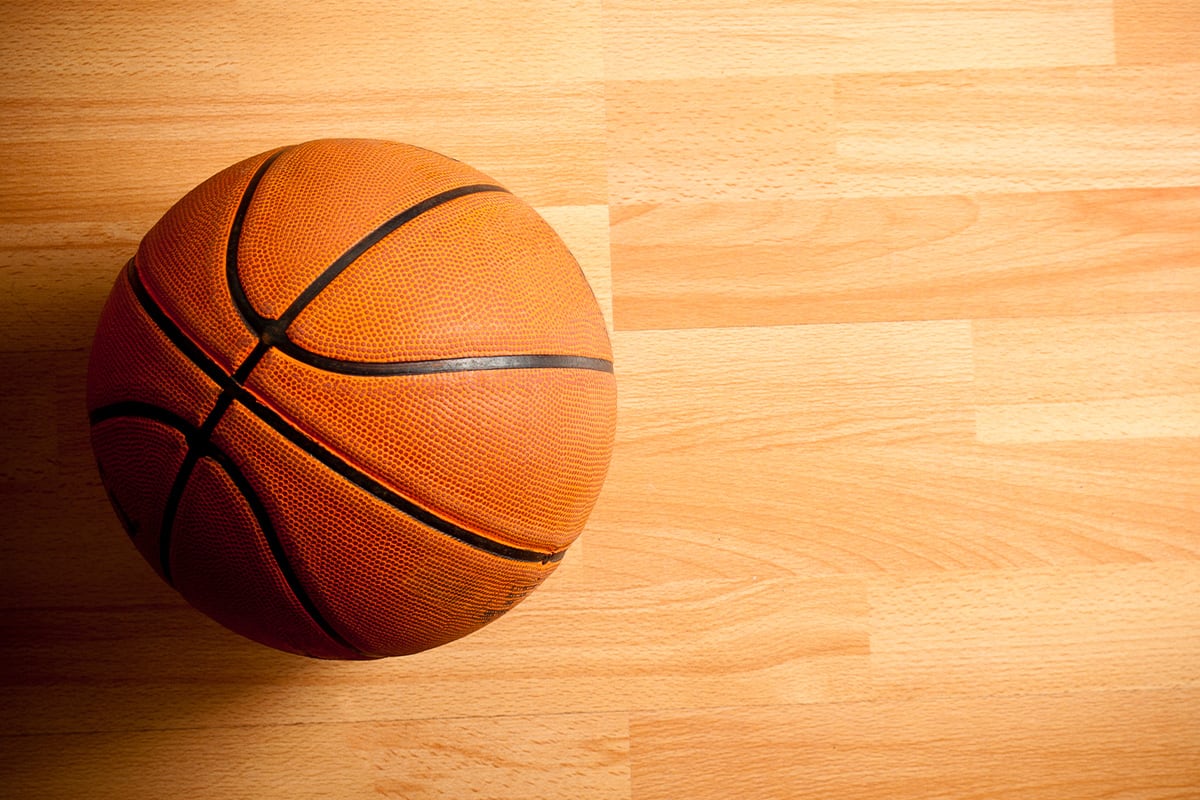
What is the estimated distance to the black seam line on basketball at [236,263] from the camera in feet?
2.66

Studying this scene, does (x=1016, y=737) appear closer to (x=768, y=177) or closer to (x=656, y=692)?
(x=656, y=692)

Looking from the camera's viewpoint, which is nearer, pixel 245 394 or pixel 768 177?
pixel 245 394

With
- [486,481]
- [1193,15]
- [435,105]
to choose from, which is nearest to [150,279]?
[486,481]

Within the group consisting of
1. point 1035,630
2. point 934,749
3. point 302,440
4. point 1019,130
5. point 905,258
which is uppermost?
point 302,440

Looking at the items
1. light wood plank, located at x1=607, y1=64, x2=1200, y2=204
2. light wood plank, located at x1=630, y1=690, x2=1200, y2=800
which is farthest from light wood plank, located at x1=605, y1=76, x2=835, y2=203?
light wood plank, located at x1=630, y1=690, x2=1200, y2=800

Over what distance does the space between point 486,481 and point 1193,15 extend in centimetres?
128

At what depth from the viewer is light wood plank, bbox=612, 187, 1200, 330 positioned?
1.31 metres

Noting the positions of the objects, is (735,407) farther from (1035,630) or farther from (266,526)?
(266,526)

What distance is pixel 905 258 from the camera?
52.3 inches

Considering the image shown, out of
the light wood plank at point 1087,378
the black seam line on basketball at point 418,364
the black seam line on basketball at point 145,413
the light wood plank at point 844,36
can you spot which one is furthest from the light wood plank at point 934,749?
the light wood plank at point 844,36

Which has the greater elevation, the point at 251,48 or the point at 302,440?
the point at 251,48

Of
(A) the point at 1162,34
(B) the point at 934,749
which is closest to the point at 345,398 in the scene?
(B) the point at 934,749

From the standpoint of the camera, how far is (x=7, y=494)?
1.28 meters

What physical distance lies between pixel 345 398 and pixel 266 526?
0.47ft
